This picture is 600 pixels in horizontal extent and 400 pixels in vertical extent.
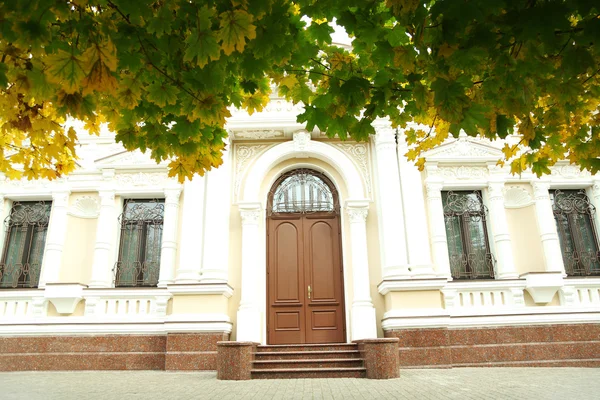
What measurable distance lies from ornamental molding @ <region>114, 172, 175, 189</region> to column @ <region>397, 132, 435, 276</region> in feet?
17.3

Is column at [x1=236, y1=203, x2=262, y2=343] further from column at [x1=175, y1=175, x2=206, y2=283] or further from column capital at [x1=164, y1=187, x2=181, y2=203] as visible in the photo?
column capital at [x1=164, y1=187, x2=181, y2=203]

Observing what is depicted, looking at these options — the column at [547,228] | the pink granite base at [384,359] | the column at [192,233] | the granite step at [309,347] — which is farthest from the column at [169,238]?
the column at [547,228]

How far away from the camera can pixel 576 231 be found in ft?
32.5

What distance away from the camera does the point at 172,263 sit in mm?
9453

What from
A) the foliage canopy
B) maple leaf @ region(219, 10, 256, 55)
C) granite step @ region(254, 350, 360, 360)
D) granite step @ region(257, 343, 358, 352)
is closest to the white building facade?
granite step @ region(257, 343, 358, 352)

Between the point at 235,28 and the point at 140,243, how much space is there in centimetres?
824

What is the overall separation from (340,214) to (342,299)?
187 centimetres

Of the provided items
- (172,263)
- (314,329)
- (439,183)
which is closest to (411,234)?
(439,183)

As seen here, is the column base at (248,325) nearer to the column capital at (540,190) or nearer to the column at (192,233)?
the column at (192,233)

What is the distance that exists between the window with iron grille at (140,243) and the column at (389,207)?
16.1 ft

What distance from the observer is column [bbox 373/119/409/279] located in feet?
29.4

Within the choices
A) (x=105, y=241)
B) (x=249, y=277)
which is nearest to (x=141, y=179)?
(x=105, y=241)

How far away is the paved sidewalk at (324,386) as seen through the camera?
536cm

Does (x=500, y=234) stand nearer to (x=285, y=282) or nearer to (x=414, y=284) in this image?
(x=414, y=284)
